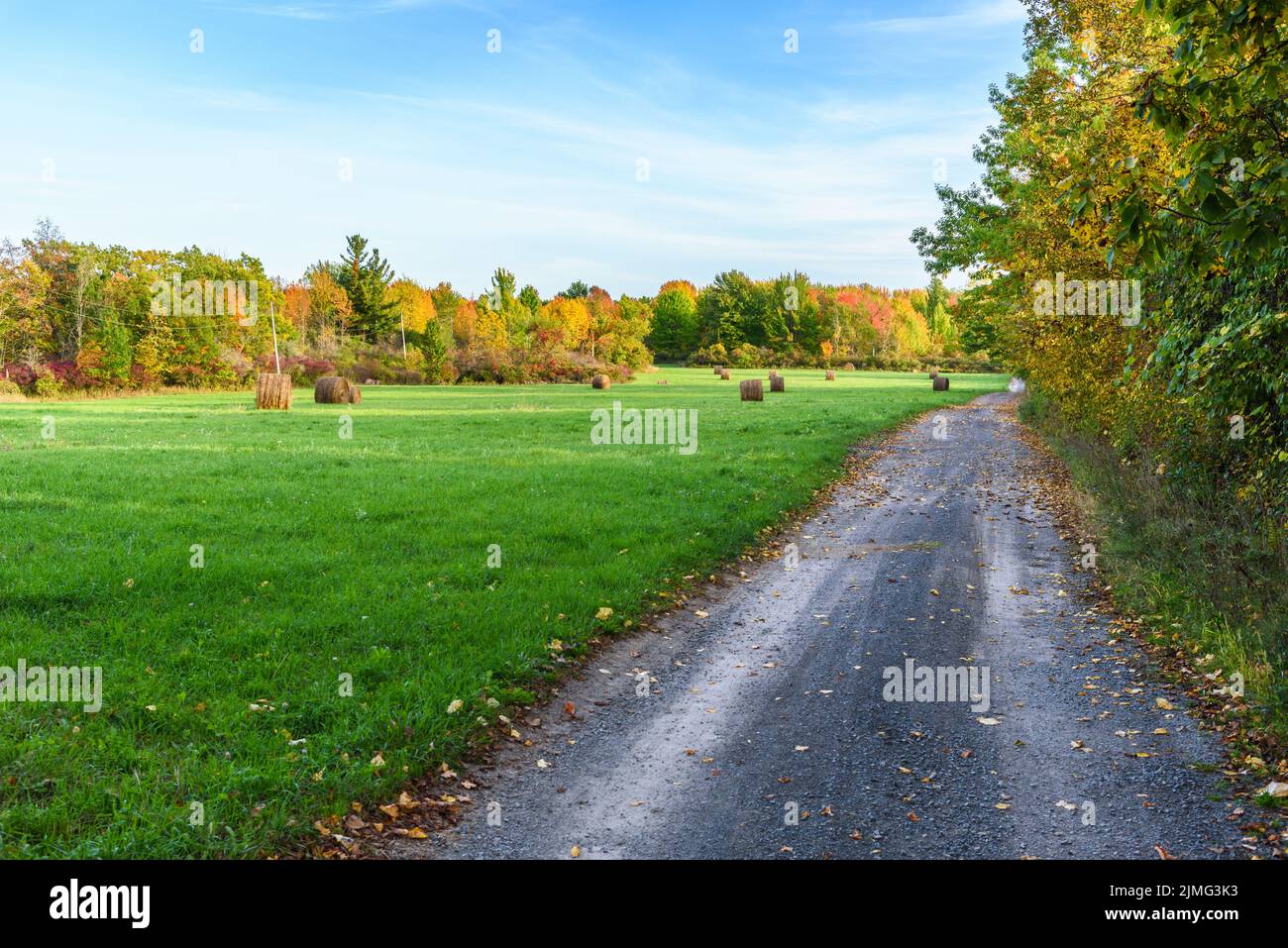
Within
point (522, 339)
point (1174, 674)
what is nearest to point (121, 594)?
point (1174, 674)

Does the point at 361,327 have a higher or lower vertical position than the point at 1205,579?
higher

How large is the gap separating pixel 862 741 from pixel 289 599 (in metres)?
5.78

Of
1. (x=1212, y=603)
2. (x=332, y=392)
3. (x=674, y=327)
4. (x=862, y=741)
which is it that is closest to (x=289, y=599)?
(x=862, y=741)

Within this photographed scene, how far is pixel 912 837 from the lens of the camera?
16.0 feet

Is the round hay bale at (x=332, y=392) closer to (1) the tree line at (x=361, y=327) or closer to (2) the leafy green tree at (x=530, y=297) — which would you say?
(1) the tree line at (x=361, y=327)

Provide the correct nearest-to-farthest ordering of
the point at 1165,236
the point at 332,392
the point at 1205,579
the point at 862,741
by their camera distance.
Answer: the point at 862,741 → the point at 1165,236 → the point at 1205,579 → the point at 332,392

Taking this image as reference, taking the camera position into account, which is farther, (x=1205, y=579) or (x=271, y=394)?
(x=271, y=394)

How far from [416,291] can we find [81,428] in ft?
280

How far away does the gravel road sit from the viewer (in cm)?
491

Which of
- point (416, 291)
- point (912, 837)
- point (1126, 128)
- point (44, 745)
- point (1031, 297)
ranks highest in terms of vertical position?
point (416, 291)

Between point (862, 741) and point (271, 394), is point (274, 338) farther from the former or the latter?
point (862, 741)

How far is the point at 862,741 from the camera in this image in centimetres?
622

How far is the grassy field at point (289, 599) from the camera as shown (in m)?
5.20
